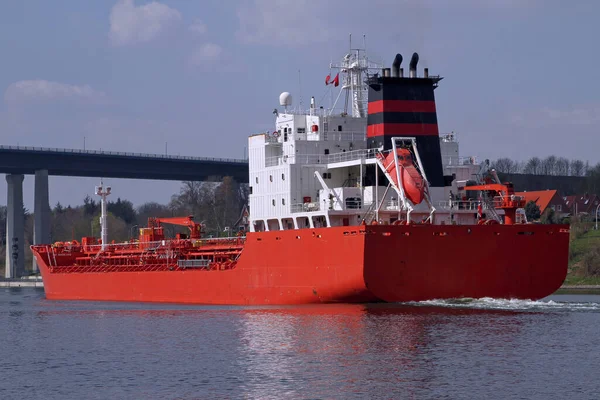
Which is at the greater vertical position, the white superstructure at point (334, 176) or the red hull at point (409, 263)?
the white superstructure at point (334, 176)

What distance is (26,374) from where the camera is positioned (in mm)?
23781

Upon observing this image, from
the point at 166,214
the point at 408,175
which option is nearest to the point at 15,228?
the point at 166,214

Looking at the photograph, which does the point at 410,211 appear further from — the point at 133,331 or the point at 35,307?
the point at 35,307

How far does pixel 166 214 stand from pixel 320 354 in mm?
97709

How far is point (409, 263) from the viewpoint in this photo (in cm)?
3152

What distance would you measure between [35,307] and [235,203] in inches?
1696

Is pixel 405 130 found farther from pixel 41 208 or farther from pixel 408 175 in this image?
pixel 41 208

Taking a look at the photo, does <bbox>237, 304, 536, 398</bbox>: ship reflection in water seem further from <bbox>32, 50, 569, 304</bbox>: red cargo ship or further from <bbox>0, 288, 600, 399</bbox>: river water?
<bbox>32, 50, 569, 304</bbox>: red cargo ship

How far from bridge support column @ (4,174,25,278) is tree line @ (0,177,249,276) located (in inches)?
225

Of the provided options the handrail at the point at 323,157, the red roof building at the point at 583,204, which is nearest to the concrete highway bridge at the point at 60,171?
the red roof building at the point at 583,204

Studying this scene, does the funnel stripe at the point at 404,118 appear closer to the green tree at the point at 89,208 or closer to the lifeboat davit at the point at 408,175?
the lifeboat davit at the point at 408,175

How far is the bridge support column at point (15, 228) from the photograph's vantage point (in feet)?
274

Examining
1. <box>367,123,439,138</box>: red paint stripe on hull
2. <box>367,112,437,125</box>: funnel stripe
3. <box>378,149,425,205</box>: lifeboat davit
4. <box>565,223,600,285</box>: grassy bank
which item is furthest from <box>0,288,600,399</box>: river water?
<box>565,223,600,285</box>: grassy bank

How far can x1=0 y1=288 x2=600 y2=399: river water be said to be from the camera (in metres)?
20.9
